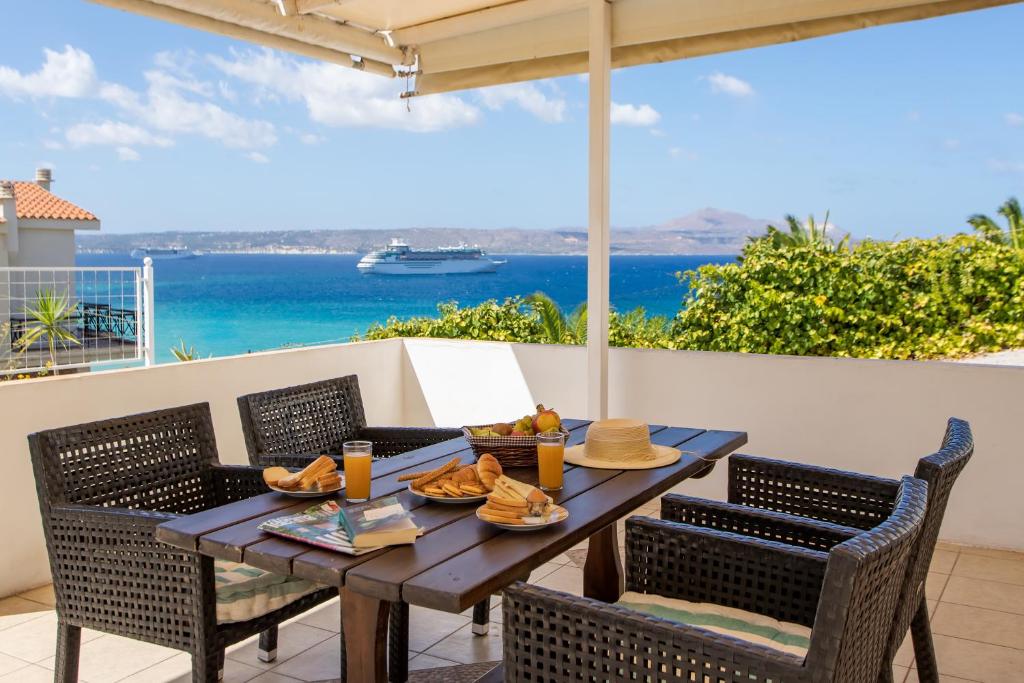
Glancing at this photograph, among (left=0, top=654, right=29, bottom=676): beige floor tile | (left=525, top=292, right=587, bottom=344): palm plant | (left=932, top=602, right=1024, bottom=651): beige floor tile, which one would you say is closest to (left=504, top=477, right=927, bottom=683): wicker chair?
(left=932, top=602, right=1024, bottom=651): beige floor tile

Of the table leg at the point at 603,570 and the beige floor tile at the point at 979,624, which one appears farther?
the beige floor tile at the point at 979,624

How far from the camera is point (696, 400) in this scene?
4.26 meters

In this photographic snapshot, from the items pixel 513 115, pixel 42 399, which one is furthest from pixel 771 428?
pixel 513 115

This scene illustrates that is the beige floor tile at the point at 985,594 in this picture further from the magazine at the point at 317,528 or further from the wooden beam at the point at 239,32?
the wooden beam at the point at 239,32

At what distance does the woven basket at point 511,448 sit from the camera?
7.63 ft

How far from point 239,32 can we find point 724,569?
119 inches

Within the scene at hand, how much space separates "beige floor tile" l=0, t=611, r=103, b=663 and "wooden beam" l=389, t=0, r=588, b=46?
2929mm

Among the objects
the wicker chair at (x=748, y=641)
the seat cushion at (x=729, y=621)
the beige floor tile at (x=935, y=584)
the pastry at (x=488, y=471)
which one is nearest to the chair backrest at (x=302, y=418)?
the pastry at (x=488, y=471)

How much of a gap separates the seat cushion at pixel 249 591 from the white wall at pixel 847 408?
2512 mm

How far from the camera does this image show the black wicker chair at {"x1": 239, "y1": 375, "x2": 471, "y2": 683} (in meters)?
2.78

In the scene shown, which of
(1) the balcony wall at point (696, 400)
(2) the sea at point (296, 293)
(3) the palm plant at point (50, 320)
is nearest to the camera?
(1) the balcony wall at point (696, 400)

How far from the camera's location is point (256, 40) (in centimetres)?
387

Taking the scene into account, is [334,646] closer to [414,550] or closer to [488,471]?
[488,471]

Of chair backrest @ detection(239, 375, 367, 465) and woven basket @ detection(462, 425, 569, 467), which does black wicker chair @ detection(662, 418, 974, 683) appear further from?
chair backrest @ detection(239, 375, 367, 465)
